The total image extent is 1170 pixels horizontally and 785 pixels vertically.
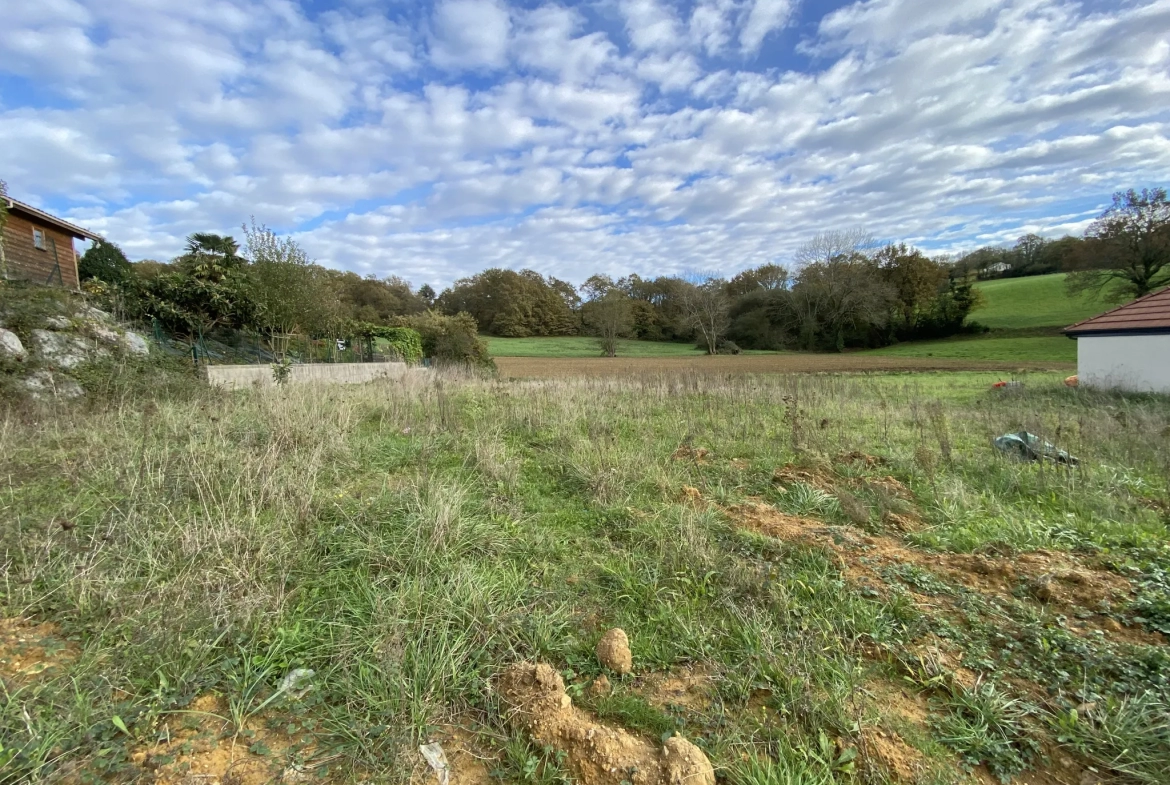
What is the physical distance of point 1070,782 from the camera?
5.74 ft

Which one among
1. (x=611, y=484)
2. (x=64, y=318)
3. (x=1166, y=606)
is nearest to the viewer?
(x=1166, y=606)

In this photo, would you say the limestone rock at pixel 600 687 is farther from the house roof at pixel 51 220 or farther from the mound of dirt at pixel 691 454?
the house roof at pixel 51 220

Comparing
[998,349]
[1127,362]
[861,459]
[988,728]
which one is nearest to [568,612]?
[988,728]

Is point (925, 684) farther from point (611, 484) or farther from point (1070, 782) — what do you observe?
point (611, 484)

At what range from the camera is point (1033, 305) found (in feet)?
159

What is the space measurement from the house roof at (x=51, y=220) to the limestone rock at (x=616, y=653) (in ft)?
78.6

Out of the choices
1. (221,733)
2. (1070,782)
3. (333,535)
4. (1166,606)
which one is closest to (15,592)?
(333,535)

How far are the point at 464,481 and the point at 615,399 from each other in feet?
17.8

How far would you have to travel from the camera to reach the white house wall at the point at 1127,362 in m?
11.8

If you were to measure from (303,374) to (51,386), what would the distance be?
21.4 ft

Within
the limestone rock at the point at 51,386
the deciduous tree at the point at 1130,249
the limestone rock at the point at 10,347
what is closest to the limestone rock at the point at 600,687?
the limestone rock at the point at 51,386

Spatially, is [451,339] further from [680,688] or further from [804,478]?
[680,688]

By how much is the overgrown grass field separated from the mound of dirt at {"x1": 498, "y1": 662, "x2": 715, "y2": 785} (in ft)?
0.22

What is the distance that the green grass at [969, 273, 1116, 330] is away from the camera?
138ft
